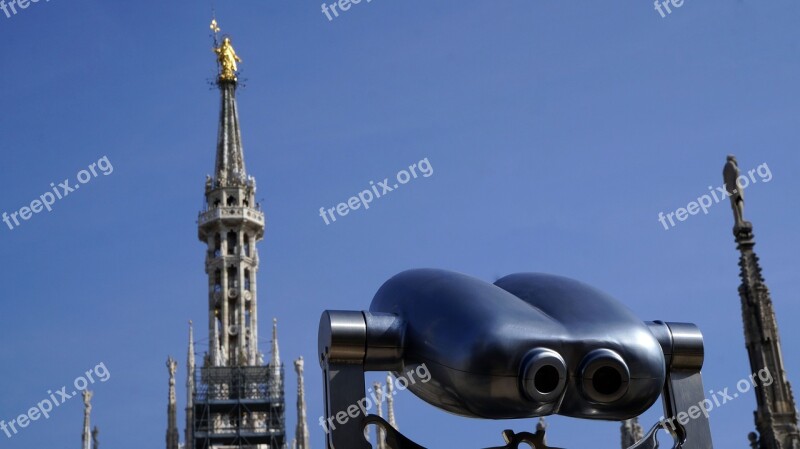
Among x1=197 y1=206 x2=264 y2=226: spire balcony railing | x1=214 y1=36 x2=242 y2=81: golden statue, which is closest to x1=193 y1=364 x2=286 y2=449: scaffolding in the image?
x1=197 y1=206 x2=264 y2=226: spire balcony railing

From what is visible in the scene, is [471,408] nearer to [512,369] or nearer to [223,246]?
[512,369]

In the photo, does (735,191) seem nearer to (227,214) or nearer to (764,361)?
(764,361)

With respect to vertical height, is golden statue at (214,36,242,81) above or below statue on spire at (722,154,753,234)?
above

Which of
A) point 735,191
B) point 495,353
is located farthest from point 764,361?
point 495,353

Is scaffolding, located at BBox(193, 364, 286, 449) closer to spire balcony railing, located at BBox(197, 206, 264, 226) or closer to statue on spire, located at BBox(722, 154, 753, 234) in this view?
spire balcony railing, located at BBox(197, 206, 264, 226)

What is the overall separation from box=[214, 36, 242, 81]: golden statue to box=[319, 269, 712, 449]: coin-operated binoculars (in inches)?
3336

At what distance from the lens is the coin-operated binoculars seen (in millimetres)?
5594

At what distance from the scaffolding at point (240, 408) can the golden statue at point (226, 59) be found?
23.0 meters

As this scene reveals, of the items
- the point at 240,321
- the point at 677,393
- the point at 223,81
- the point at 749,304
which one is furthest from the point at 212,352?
the point at 677,393

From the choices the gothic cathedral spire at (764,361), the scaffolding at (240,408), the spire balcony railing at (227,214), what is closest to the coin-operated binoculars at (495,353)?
the gothic cathedral spire at (764,361)

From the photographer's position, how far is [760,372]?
27.9 m

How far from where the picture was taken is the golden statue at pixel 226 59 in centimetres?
8912

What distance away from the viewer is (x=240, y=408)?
73.7 metres

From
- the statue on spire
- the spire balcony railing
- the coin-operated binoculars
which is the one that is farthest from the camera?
the spire balcony railing
